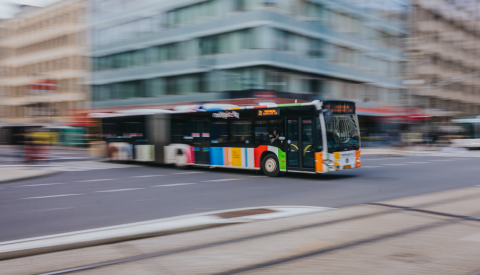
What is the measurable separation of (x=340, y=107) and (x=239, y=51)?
2270 centimetres

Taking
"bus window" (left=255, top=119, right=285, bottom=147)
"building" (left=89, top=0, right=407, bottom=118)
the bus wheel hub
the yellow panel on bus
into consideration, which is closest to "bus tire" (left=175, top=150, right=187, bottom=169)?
the yellow panel on bus

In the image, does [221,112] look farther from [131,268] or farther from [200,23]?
[200,23]

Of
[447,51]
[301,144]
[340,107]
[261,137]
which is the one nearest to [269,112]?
[261,137]

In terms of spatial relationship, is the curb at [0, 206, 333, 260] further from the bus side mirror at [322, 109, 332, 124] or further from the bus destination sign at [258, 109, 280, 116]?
the bus destination sign at [258, 109, 280, 116]

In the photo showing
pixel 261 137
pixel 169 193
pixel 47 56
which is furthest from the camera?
pixel 47 56

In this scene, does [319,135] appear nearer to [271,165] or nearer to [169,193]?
[271,165]

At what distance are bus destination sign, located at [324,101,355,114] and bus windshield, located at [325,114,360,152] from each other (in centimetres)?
13

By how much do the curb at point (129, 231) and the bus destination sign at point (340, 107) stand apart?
645 cm

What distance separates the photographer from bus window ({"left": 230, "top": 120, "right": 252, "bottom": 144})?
16922mm

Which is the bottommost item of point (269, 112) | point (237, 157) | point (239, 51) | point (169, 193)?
point (169, 193)

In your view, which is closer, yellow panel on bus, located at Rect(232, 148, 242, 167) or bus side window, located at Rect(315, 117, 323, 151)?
bus side window, located at Rect(315, 117, 323, 151)

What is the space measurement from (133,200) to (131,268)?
5.86 meters

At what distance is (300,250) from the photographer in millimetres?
5934

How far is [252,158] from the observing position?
55.1 feet
